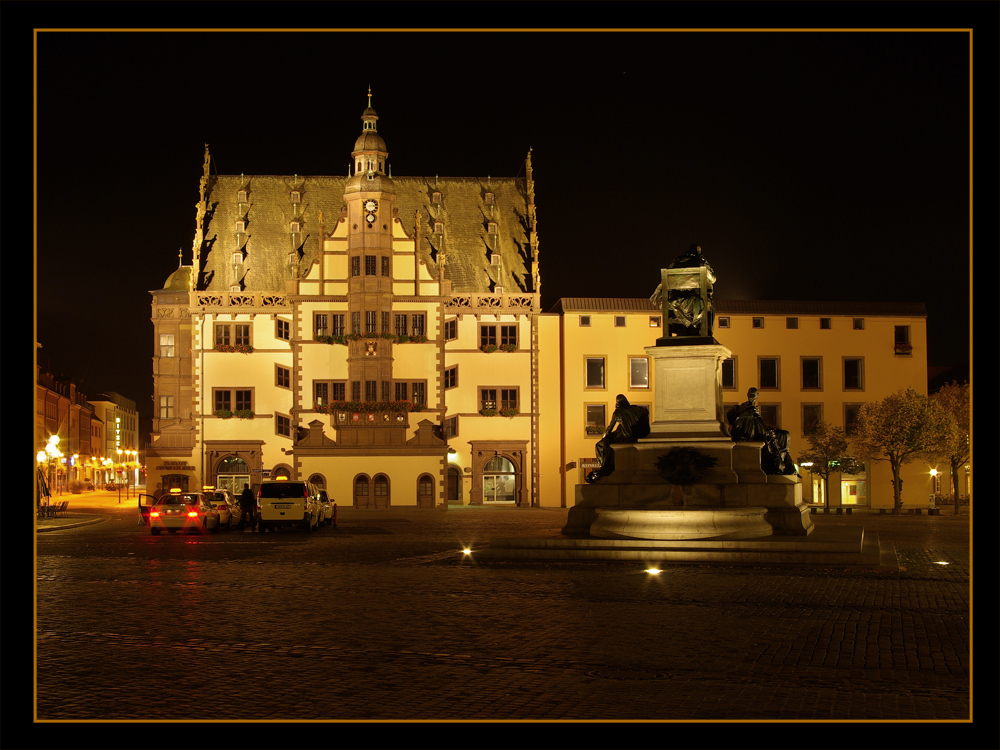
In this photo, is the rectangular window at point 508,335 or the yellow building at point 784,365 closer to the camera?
the yellow building at point 784,365

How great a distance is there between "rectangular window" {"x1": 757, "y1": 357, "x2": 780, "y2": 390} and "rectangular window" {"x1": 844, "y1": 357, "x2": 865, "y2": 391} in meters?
4.06

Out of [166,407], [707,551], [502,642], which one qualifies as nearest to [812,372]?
[166,407]

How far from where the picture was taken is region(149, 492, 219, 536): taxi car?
114 ft

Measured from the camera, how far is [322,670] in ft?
32.6

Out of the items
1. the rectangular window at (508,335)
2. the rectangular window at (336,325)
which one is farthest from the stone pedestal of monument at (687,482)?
the rectangular window at (336,325)

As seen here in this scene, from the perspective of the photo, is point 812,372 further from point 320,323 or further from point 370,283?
point 320,323

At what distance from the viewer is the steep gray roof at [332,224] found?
2530 inches

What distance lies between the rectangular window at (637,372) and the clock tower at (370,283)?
12955 mm

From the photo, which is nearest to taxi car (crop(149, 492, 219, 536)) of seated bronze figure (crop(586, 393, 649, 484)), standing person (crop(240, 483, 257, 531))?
standing person (crop(240, 483, 257, 531))

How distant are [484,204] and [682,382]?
47.1m

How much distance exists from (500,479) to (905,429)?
69.0 feet

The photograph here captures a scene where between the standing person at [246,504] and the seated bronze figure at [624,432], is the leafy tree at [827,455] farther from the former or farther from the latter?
the seated bronze figure at [624,432]

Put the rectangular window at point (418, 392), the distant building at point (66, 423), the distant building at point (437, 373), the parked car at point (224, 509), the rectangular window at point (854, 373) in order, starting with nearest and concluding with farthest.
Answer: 1. the parked car at point (224, 509)
2. the distant building at point (437, 373)
3. the rectangular window at point (418, 392)
4. the rectangular window at point (854, 373)
5. the distant building at point (66, 423)
